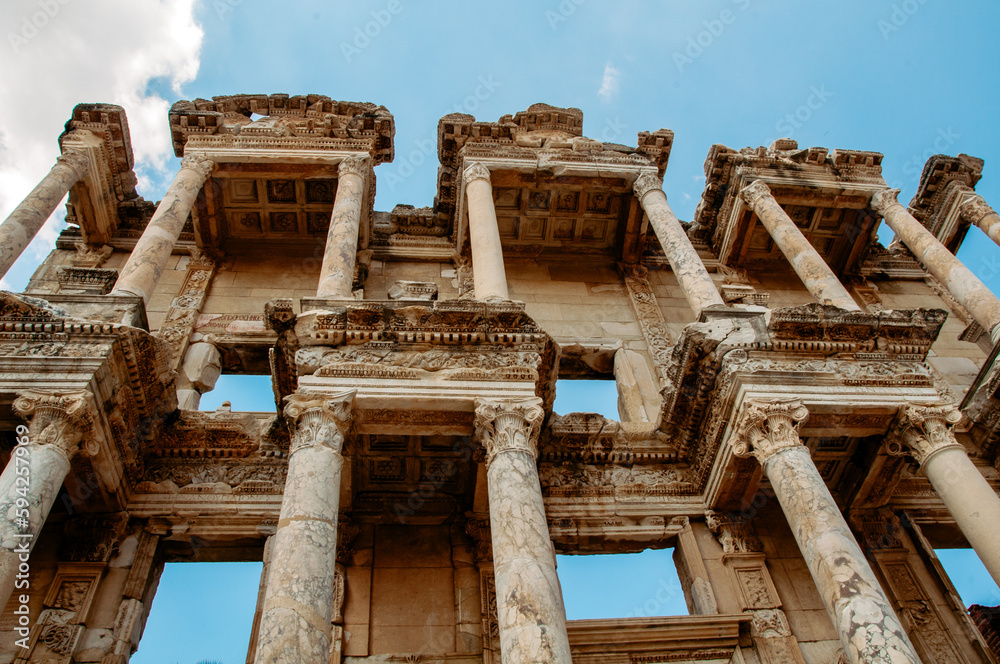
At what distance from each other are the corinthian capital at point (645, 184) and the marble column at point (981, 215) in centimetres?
684

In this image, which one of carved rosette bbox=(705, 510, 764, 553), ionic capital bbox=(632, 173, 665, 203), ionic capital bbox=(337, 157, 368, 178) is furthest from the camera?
ionic capital bbox=(632, 173, 665, 203)

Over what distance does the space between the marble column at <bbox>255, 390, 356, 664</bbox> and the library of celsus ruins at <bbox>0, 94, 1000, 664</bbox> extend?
0.03 m

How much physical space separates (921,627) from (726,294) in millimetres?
8063

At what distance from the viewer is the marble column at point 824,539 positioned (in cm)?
735

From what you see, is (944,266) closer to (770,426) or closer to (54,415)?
(770,426)

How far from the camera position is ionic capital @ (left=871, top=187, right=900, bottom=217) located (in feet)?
53.0

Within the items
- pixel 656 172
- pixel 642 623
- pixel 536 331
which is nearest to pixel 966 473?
pixel 642 623

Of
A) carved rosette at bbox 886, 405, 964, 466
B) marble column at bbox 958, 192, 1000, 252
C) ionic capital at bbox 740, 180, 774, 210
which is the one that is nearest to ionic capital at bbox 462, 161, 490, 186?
ionic capital at bbox 740, 180, 774, 210

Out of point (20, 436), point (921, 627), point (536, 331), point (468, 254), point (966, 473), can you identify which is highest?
point (468, 254)

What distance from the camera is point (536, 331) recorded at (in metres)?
10.6

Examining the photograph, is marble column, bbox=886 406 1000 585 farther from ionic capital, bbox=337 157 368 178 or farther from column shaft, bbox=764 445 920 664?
ionic capital, bbox=337 157 368 178

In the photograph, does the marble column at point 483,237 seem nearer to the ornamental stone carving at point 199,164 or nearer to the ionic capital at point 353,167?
the ionic capital at point 353,167

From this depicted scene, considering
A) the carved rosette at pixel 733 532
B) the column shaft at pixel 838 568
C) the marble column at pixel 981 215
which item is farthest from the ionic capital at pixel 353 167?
the marble column at pixel 981 215

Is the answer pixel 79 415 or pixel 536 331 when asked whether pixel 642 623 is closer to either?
pixel 536 331
